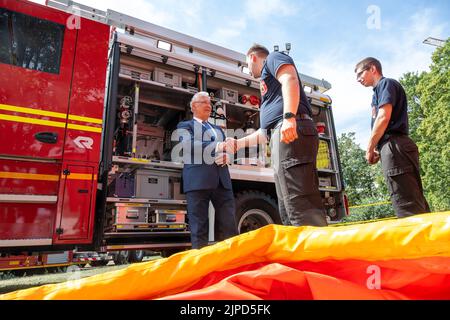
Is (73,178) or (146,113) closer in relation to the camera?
(73,178)

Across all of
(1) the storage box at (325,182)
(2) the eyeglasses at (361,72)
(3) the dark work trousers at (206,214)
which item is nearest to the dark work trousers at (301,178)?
(3) the dark work trousers at (206,214)

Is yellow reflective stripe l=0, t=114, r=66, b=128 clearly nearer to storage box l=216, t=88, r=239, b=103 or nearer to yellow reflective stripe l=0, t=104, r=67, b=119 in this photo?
yellow reflective stripe l=0, t=104, r=67, b=119

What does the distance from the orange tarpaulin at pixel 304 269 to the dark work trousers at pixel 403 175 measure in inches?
75.8

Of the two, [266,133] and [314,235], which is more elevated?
[266,133]

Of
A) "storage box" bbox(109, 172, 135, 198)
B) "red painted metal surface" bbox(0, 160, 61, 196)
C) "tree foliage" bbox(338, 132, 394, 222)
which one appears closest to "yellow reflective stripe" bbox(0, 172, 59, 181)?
"red painted metal surface" bbox(0, 160, 61, 196)

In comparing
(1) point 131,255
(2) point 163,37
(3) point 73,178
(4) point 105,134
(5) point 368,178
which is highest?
(5) point 368,178

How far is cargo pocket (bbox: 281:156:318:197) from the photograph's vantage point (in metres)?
1.96

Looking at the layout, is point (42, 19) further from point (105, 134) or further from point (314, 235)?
point (314, 235)

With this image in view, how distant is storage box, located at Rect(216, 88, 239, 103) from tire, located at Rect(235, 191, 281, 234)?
61.8 inches

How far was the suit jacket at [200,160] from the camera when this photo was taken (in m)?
3.11

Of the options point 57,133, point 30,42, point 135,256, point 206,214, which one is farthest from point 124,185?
point 135,256

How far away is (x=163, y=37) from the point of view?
170 inches
